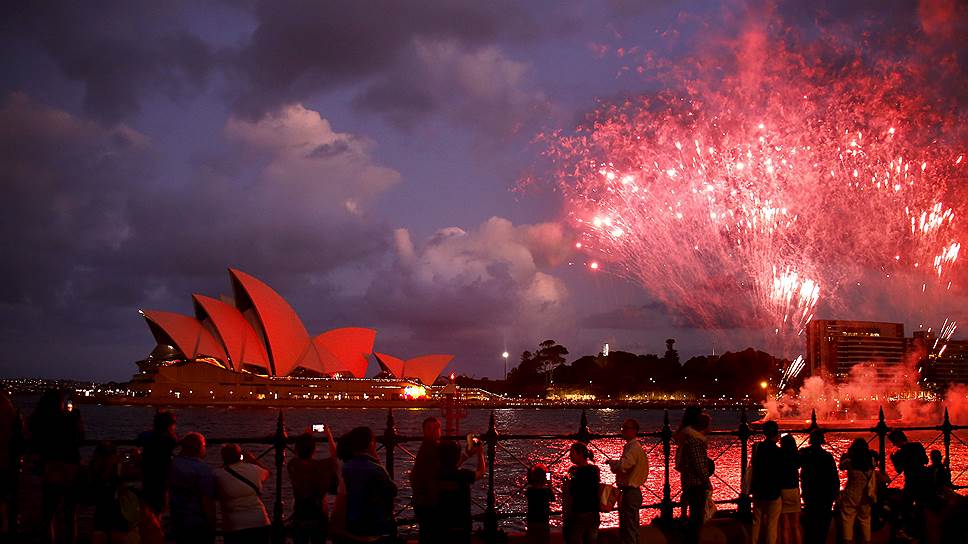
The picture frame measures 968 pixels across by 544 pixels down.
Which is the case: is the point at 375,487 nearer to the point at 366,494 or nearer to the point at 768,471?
the point at 366,494

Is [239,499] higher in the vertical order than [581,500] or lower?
higher

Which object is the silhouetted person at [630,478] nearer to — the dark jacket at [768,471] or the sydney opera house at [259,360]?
the dark jacket at [768,471]

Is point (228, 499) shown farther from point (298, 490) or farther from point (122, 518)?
point (122, 518)

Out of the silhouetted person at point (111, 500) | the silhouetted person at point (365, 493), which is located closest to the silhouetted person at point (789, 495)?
the silhouetted person at point (365, 493)

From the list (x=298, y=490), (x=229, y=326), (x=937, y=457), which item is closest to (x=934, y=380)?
(x=229, y=326)

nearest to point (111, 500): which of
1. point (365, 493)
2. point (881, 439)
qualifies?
point (365, 493)

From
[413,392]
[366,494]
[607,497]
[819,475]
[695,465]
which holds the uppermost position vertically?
[366,494]
